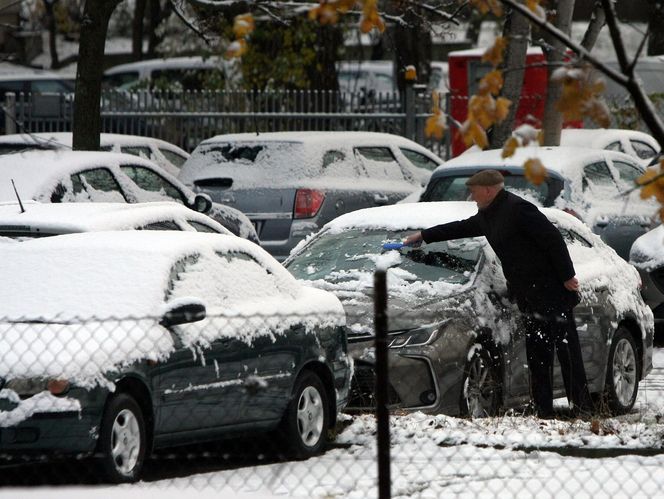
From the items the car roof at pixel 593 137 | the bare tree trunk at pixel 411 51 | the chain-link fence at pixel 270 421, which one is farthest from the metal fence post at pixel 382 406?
the bare tree trunk at pixel 411 51

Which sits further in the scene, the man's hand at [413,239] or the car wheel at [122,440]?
the man's hand at [413,239]

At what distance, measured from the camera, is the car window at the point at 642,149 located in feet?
65.9

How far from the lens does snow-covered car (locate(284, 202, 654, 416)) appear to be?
970cm

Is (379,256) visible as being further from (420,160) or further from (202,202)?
(420,160)

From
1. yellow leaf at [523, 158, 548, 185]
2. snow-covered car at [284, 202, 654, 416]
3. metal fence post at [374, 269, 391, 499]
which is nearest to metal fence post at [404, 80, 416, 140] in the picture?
snow-covered car at [284, 202, 654, 416]

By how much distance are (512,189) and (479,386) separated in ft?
16.3

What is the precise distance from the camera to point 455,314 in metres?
9.92

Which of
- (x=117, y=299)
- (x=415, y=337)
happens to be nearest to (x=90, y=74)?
(x=415, y=337)

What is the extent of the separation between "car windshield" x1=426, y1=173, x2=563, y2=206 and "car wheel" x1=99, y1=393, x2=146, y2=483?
286 inches

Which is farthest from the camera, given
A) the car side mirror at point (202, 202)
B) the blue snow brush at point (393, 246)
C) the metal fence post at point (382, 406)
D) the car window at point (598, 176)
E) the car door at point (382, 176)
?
the car door at point (382, 176)

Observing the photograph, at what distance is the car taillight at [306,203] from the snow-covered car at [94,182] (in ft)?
2.45

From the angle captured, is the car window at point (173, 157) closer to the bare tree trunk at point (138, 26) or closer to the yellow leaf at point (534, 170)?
the yellow leaf at point (534, 170)

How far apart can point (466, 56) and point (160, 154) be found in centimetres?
950

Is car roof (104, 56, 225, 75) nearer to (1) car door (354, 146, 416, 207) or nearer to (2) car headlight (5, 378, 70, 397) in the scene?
(1) car door (354, 146, 416, 207)
